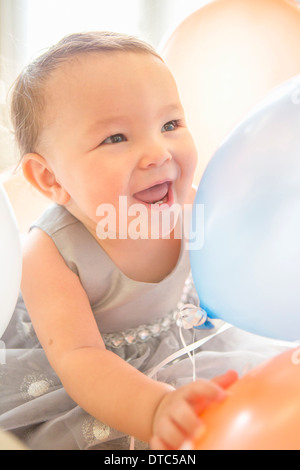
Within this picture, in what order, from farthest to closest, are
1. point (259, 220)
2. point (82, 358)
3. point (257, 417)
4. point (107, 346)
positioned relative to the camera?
point (107, 346)
point (82, 358)
point (259, 220)
point (257, 417)

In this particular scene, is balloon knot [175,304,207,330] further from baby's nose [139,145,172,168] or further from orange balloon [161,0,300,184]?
orange balloon [161,0,300,184]

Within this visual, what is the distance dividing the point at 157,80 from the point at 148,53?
64 millimetres

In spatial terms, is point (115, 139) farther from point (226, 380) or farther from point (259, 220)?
point (226, 380)

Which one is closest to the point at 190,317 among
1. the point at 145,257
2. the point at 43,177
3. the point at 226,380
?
the point at 226,380

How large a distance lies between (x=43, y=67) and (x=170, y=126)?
234mm

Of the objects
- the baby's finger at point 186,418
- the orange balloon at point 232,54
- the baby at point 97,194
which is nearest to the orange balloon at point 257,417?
the baby's finger at point 186,418

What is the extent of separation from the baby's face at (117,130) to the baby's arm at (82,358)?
0.14 m

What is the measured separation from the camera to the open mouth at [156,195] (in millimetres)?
863

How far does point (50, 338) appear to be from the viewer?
0.84 m

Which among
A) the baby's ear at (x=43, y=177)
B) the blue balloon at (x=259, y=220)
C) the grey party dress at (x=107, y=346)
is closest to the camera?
the blue balloon at (x=259, y=220)

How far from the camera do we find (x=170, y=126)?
900 mm

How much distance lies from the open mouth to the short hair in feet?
0.70

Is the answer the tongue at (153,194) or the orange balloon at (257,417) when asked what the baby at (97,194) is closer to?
the tongue at (153,194)
